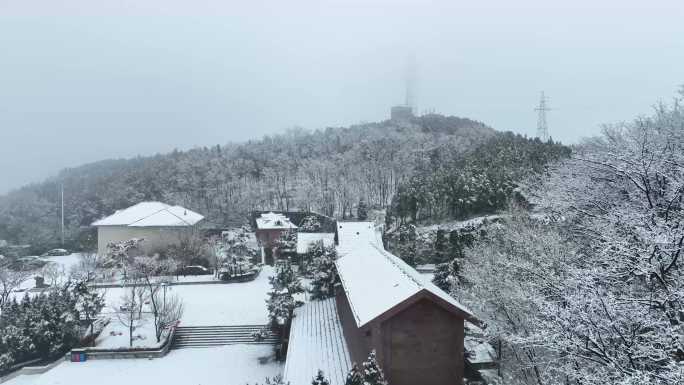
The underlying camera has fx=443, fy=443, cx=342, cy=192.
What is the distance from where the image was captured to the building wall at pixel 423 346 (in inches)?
370

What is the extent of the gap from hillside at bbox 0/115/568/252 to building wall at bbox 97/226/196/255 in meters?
10.0

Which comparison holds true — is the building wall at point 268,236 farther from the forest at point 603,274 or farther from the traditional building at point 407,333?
the traditional building at point 407,333

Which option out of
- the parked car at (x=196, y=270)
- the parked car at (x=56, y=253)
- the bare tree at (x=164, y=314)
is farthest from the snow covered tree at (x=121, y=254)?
the parked car at (x=56, y=253)

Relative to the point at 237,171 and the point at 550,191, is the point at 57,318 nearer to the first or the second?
the point at 550,191

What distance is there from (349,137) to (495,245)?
68778 millimetres

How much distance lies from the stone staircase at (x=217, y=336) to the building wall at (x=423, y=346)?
8.74 meters

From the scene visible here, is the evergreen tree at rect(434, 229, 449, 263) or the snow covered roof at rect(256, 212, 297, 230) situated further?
the snow covered roof at rect(256, 212, 297, 230)

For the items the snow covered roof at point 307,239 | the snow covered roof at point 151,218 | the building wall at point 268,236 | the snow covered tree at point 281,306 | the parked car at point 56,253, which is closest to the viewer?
the snow covered tree at point 281,306

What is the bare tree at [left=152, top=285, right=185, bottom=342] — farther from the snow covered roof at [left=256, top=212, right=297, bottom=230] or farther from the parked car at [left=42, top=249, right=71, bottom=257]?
the parked car at [left=42, top=249, right=71, bottom=257]

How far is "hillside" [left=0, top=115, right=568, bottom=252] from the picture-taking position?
46.8m

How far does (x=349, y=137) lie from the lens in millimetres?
83938

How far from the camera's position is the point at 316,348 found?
42.6 ft

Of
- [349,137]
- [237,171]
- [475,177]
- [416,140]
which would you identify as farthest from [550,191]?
[349,137]

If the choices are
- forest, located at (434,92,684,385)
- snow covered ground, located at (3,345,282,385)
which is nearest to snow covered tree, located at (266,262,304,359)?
snow covered ground, located at (3,345,282,385)
